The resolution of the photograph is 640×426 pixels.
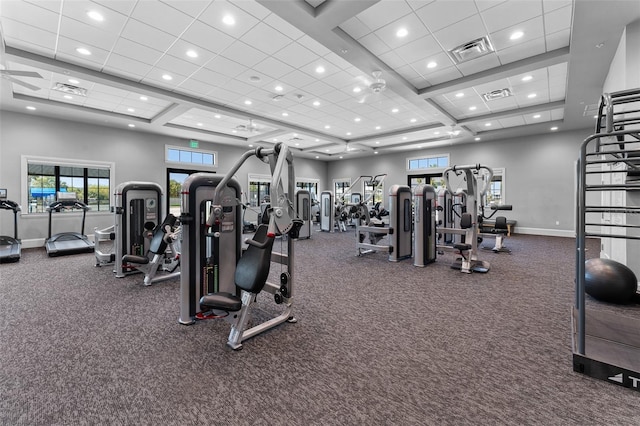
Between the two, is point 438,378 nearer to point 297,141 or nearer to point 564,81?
point 564,81

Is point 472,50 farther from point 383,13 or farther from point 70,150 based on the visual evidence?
point 70,150

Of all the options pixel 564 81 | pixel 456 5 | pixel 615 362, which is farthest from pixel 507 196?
pixel 615 362

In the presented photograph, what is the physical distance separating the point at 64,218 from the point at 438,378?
985 cm

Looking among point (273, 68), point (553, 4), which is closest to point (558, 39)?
point (553, 4)

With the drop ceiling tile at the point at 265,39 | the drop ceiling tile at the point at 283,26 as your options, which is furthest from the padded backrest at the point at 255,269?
the drop ceiling tile at the point at 265,39

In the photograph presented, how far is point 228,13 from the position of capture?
11.9 ft

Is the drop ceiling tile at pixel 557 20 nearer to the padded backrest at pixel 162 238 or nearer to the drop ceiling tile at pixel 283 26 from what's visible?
the drop ceiling tile at pixel 283 26

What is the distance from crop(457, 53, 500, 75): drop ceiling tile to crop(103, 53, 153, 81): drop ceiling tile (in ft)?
18.4

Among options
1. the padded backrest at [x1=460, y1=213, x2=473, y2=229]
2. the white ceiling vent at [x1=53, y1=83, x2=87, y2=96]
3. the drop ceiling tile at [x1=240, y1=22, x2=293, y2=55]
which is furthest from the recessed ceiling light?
the padded backrest at [x1=460, y1=213, x2=473, y2=229]

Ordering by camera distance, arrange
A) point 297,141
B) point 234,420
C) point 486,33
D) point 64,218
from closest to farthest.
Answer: point 234,420 → point 486,33 → point 64,218 → point 297,141

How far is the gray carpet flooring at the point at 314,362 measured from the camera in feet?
5.40

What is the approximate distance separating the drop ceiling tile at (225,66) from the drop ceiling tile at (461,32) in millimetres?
3264

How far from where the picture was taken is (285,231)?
2.43 m

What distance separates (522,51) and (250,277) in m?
5.43
